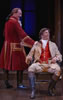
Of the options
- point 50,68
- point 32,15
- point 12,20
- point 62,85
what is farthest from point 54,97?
point 32,15

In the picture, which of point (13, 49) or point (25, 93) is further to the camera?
point (13, 49)

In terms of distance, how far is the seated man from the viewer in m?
6.39

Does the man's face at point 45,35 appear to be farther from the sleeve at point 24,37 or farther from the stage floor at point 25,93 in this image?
the stage floor at point 25,93

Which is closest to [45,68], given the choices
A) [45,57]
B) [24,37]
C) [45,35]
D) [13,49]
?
[45,57]

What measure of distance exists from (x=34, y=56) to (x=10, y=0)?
345 cm

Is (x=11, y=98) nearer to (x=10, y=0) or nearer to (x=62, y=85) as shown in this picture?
(x=62, y=85)

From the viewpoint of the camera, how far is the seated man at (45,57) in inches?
252

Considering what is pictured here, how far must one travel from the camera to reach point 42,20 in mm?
9766

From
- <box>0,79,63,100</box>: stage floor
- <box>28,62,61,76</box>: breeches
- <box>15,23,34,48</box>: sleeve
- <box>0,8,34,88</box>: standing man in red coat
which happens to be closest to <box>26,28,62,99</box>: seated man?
<box>28,62,61,76</box>: breeches

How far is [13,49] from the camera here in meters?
7.09

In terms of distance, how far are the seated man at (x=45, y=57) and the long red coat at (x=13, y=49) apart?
0.50 m

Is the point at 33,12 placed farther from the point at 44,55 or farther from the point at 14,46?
the point at 44,55

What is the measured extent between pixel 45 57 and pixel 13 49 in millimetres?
817

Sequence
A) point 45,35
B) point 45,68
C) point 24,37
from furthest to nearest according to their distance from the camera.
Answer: point 24,37 → point 45,35 → point 45,68
